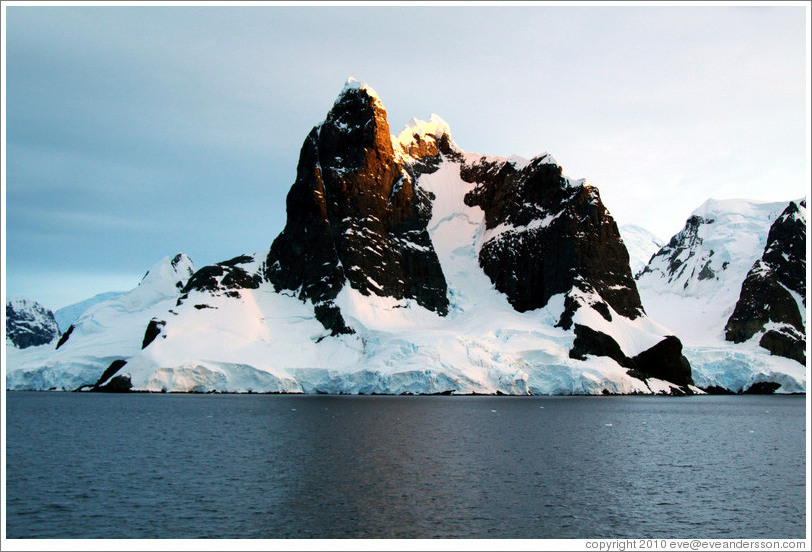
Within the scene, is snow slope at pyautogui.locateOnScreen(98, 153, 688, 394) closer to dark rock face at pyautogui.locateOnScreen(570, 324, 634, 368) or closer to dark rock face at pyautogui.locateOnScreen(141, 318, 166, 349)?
dark rock face at pyautogui.locateOnScreen(141, 318, 166, 349)

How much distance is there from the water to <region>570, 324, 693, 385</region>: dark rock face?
83408mm

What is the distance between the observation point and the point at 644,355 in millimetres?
192000

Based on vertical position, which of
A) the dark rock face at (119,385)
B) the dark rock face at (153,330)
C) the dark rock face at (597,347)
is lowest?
the dark rock face at (119,385)

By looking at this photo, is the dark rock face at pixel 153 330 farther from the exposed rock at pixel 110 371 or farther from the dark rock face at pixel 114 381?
the dark rock face at pixel 114 381

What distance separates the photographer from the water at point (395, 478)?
1588 inches

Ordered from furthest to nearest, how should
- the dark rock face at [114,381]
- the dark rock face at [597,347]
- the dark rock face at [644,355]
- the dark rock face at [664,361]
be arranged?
the dark rock face at [664,361] → the dark rock face at [644,355] → the dark rock face at [597,347] → the dark rock face at [114,381]

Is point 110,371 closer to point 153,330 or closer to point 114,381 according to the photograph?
point 114,381

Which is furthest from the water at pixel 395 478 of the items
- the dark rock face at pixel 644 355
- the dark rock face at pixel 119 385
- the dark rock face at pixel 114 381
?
the dark rock face at pixel 644 355

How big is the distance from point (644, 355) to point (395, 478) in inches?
5975

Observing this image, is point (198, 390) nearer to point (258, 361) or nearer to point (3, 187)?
point (258, 361)

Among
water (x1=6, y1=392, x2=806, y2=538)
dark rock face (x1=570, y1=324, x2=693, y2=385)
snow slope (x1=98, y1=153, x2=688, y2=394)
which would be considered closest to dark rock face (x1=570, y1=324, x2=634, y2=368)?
dark rock face (x1=570, y1=324, x2=693, y2=385)

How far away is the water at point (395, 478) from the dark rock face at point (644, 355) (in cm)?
8341

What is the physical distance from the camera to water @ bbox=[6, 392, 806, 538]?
4034 cm

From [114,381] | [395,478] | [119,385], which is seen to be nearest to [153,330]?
[114,381]
